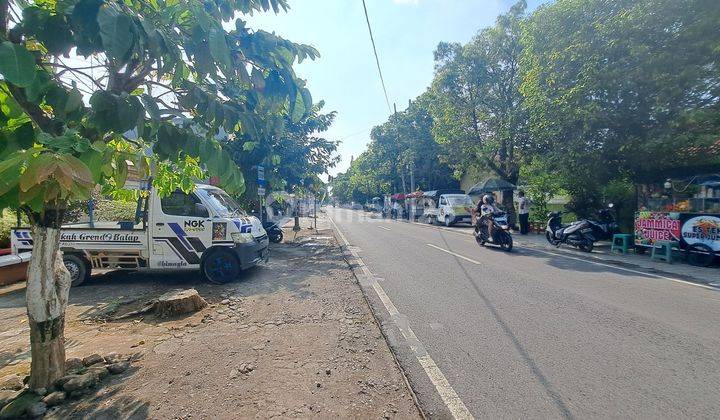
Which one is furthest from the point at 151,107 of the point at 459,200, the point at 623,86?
the point at 459,200

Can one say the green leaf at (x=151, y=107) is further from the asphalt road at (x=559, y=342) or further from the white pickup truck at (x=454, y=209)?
the white pickup truck at (x=454, y=209)

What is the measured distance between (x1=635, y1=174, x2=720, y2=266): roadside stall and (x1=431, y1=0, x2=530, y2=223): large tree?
24.6ft

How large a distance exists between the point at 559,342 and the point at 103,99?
4.79 m

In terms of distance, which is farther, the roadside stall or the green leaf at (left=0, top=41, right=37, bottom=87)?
the roadside stall

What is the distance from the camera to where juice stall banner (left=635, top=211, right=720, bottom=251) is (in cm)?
814

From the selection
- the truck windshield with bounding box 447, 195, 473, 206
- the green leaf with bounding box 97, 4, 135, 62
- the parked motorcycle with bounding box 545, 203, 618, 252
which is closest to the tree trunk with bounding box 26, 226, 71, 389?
the green leaf with bounding box 97, 4, 135, 62

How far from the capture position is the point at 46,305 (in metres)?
2.87

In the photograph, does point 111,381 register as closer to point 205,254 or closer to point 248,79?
point 248,79

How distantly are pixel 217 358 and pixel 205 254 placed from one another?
366 cm

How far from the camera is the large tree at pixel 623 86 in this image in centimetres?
939

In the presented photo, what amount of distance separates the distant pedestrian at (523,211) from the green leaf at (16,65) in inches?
647

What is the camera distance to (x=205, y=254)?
688 cm

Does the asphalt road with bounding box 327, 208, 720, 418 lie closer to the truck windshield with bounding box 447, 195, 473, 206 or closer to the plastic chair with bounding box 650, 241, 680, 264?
the plastic chair with bounding box 650, 241, 680, 264

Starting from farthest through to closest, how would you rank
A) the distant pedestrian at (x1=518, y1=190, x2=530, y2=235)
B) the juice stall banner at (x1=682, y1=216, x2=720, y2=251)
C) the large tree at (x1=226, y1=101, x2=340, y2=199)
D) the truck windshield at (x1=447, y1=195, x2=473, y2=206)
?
the truck windshield at (x1=447, y1=195, x2=473, y2=206)
the distant pedestrian at (x1=518, y1=190, x2=530, y2=235)
the large tree at (x1=226, y1=101, x2=340, y2=199)
the juice stall banner at (x1=682, y1=216, x2=720, y2=251)
